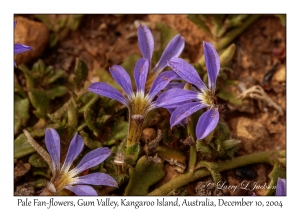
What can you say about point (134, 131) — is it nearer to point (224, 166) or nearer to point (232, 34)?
point (224, 166)

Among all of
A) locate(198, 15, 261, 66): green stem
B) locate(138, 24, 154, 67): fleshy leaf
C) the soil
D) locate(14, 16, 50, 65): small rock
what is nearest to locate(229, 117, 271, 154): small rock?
the soil

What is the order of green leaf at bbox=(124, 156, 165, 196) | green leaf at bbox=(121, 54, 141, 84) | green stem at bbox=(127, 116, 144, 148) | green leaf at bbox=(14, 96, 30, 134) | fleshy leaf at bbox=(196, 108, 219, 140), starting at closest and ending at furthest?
fleshy leaf at bbox=(196, 108, 219, 140) → green stem at bbox=(127, 116, 144, 148) → green leaf at bbox=(124, 156, 165, 196) → green leaf at bbox=(14, 96, 30, 134) → green leaf at bbox=(121, 54, 141, 84)

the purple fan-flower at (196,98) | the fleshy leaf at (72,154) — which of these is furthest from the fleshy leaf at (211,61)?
the fleshy leaf at (72,154)

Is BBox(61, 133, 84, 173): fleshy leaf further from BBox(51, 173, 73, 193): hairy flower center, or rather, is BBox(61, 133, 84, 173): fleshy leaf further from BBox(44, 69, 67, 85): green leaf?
BBox(44, 69, 67, 85): green leaf

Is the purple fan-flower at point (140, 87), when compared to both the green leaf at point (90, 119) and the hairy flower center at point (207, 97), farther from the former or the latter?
the green leaf at point (90, 119)

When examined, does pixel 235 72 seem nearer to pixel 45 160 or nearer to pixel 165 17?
pixel 165 17
